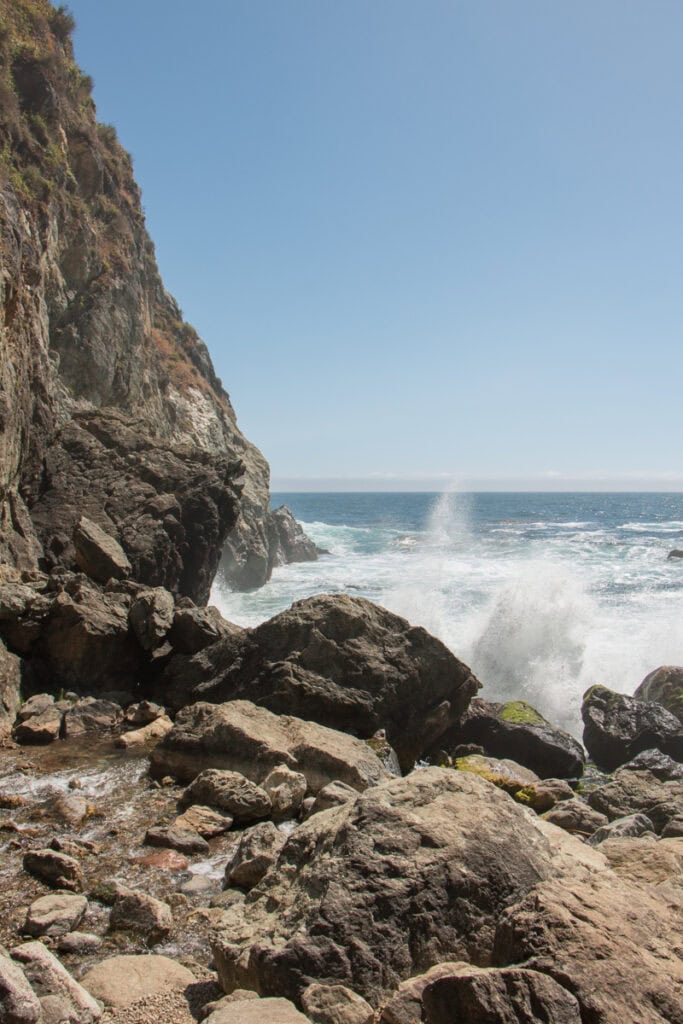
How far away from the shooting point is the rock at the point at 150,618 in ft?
37.3

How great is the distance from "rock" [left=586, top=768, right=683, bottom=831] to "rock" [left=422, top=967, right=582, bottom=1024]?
6.60m

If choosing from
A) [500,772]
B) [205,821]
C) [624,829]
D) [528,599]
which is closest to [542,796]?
[500,772]

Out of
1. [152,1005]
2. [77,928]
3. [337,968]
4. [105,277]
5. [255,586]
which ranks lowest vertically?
[255,586]

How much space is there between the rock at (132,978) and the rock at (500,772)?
591 centimetres

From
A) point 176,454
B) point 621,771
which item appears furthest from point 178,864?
point 176,454

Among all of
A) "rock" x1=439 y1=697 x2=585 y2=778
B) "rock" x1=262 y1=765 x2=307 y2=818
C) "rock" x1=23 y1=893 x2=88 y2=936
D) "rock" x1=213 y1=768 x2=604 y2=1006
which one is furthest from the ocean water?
"rock" x1=23 y1=893 x2=88 y2=936

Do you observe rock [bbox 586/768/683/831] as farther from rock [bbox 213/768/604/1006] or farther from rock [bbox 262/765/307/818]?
rock [bbox 213/768/604/1006]

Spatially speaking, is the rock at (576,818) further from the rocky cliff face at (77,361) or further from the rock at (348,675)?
the rocky cliff face at (77,361)

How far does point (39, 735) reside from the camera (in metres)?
8.58

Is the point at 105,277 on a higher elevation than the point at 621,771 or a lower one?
higher

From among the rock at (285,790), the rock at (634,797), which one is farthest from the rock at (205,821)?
the rock at (634,797)

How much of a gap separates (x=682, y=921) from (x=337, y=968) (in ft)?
5.78

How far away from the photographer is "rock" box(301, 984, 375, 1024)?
9.59 ft

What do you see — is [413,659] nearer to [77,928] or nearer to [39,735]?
[39,735]
